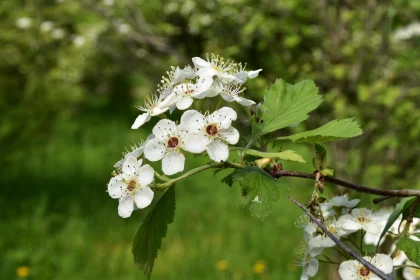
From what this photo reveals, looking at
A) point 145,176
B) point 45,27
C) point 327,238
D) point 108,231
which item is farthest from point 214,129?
point 45,27

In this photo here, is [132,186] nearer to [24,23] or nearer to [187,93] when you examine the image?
[187,93]

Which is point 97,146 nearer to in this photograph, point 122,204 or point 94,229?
point 94,229

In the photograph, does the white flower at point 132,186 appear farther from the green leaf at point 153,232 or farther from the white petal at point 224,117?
the white petal at point 224,117

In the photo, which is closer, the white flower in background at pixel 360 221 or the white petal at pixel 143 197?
the white petal at pixel 143 197

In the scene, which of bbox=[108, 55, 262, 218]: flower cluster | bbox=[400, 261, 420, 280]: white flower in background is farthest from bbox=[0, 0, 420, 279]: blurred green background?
bbox=[108, 55, 262, 218]: flower cluster

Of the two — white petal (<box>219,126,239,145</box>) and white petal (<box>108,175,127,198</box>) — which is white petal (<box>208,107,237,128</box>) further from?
white petal (<box>108,175,127,198</box>)

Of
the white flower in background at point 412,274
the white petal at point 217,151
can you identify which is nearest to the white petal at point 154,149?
the white petal at point 217,151

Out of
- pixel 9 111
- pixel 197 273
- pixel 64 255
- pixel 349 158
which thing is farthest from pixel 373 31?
pixel 9 111
